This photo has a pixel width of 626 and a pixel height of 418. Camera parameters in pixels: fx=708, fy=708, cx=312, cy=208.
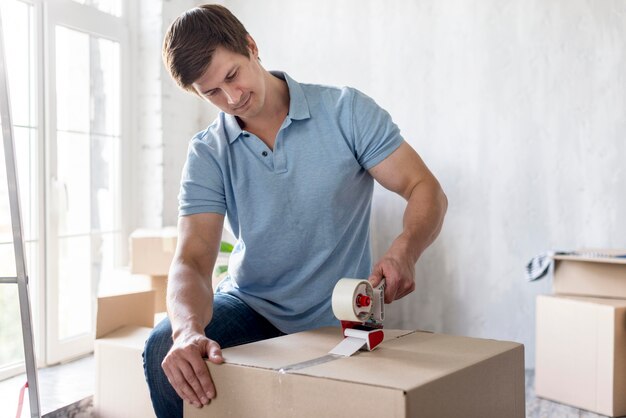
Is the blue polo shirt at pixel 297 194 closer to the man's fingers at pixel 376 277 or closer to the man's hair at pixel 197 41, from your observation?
the man's hair at pixel 197 41

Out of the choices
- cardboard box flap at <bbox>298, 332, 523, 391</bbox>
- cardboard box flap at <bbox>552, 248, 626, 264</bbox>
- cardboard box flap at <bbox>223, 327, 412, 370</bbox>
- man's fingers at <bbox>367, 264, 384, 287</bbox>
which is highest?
man's fingers at <bbox>367, 264, 384, 287</bbox>

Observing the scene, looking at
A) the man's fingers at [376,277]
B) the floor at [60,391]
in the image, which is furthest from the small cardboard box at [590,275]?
the floor at [60,391]

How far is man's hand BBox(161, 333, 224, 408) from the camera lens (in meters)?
1.17

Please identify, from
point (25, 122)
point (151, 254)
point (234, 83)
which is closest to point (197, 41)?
point (234, 83)

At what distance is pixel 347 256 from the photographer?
5.39ft

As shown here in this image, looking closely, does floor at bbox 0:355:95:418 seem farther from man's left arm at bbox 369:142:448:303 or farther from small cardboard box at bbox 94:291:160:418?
man's left arm at bbox 369:142:448:303

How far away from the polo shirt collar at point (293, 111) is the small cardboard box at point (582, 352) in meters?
1.55

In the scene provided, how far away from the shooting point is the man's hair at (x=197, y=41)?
1.50 meters

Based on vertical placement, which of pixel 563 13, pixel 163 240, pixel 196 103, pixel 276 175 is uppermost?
pixel 563 13

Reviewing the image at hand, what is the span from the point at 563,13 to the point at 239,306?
89.0 inches

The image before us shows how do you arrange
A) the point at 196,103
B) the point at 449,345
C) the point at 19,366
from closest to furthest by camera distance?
the point at 449,345 < the point at 19,366 < the point at 196,103

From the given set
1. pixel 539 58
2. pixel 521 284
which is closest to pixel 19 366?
pixel 521 284

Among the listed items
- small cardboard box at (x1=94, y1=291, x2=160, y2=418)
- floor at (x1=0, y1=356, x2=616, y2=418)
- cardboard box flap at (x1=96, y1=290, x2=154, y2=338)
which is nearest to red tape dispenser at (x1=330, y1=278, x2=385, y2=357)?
small cardboard box at (x1=94, y1=291, x2=160, y2=418)

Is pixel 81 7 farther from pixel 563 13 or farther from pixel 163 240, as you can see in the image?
pixel 563 13
